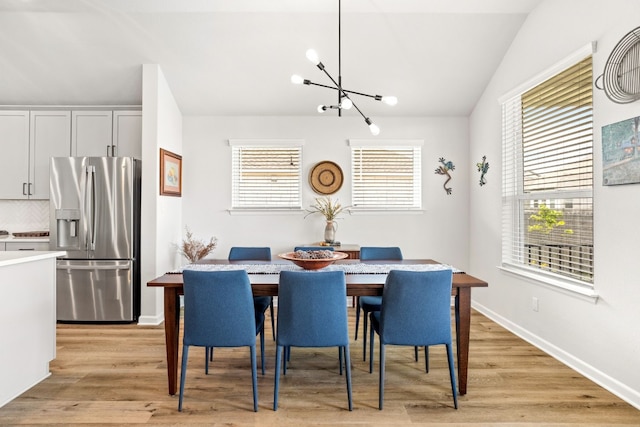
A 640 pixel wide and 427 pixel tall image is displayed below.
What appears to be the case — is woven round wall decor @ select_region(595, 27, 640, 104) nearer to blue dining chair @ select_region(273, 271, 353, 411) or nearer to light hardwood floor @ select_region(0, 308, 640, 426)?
light hardwood floor @ select_region(0, 308, 640, 426)

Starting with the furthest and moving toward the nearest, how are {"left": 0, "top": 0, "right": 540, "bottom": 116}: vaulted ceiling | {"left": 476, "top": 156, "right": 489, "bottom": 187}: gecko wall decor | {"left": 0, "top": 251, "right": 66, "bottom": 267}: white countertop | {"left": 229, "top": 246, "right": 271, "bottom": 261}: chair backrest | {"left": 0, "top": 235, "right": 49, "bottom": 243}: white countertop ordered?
{"left": 476, "top": 156, "right": 489, "bottom": 187}: gecko wall decor
{"left": 0, "top": 235, "right": 49, "bottom": 243}: white countertop
{"left": 0, "top": 0, "right": 540, "bottom": 116}: vaulted ceiling
{"left": 229, "top": 246, "right": 271, "bottom": 261}: chair backrest
{"left": 0, "top": 251, "right": 66, "bottom": 267}: white countertop

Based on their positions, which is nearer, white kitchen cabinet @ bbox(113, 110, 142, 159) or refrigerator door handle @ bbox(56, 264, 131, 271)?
refrigerator door handle @ bbox(56, 264, 131, 271)

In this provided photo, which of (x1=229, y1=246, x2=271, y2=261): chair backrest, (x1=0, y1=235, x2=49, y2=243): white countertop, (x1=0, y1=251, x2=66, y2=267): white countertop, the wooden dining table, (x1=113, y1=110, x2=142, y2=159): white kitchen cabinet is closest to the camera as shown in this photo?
(x1=0, y1=251, x2=66, y2=267): white countertop

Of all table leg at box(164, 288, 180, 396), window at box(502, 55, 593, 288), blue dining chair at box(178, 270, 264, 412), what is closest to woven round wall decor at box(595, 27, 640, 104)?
window at box(502, 55, 593, 288)

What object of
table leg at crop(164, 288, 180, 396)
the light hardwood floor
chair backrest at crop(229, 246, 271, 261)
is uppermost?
chair backrest at crop(229, 246, 271, 261)

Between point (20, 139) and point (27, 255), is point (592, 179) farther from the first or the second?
point (20, 139)

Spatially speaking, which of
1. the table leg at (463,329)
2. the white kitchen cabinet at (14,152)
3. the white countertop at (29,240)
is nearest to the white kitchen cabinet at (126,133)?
the white kitchen cabinet at (14,152)

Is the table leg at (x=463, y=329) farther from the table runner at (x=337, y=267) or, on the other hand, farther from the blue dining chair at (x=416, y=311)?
the table runner at (x=337, y=267)

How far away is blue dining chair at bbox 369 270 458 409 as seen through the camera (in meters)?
2.35

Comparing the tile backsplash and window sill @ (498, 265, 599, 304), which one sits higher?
the tile backsplash

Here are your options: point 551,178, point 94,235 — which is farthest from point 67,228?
point 551,178

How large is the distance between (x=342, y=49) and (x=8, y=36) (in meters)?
3.43

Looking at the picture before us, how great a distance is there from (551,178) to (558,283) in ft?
3.01

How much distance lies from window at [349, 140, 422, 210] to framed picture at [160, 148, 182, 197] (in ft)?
7.11
